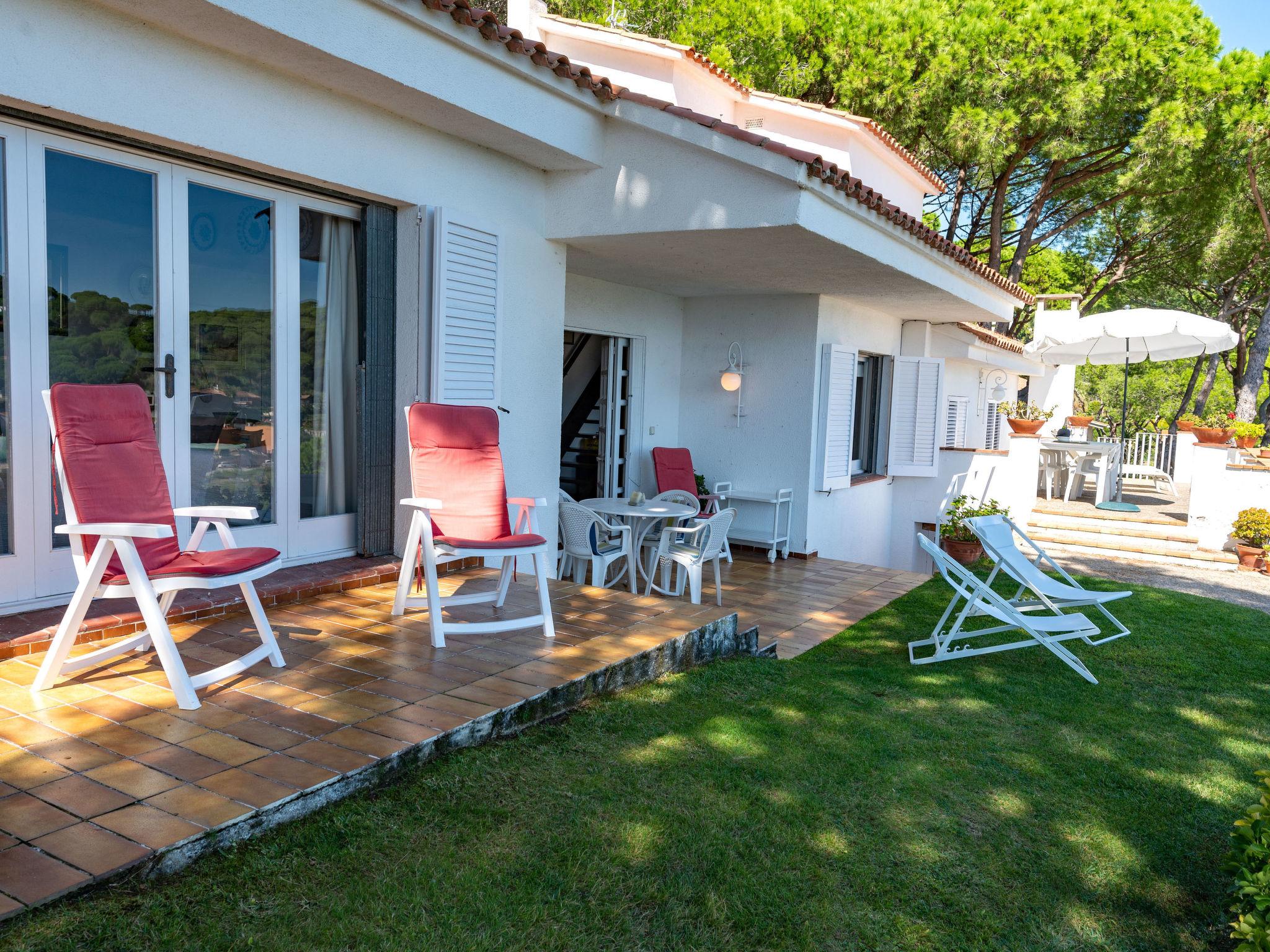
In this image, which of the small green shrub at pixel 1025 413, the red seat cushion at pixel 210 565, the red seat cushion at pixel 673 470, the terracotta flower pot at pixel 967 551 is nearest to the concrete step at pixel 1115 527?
the small green shrub at pixel 1025 413

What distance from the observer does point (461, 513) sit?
16.4ft

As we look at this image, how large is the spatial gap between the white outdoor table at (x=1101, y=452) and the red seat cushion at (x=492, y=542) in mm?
11025

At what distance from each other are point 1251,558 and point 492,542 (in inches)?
386

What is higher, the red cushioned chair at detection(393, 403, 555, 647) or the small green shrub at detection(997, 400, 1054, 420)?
the small green shrub at detection(997, 400, 1054, 420)

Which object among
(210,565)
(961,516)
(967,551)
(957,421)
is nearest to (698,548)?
(210,565)

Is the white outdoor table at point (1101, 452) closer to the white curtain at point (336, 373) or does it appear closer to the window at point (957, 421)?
the window at point (957, 421)

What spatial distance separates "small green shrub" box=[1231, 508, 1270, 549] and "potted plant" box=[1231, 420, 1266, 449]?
6.59 feet

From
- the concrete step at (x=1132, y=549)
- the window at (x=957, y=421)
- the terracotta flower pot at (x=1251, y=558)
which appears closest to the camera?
the terracotta flower pot at (x=1251, y=558)

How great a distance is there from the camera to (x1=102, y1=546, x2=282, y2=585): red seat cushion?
359 cm

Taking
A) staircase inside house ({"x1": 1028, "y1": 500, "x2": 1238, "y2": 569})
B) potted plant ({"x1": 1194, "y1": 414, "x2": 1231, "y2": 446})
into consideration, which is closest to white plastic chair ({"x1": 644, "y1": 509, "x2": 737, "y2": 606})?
staircase inside house ({"x1": 1028, "y1": 500, "x2": 1238, "y2": 569})

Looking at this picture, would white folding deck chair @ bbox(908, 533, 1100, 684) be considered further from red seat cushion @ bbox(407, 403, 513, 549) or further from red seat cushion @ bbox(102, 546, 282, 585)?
red seat cushion @ bbox(102, 546, 282, 585)

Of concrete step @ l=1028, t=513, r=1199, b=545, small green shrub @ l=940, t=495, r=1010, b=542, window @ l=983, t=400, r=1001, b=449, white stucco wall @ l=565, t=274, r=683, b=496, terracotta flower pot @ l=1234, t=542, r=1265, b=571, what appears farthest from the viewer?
window @ l=983, t=400, r=1001, b=449

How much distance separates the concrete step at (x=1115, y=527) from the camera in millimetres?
11547

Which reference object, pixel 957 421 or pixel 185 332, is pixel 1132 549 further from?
pixel 185 332
